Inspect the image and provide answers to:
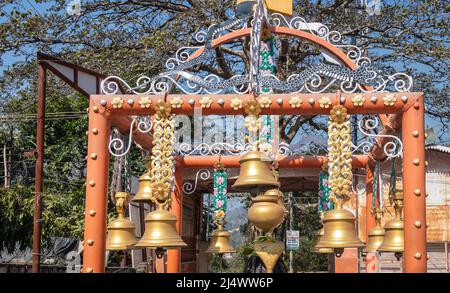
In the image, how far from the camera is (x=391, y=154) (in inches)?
224

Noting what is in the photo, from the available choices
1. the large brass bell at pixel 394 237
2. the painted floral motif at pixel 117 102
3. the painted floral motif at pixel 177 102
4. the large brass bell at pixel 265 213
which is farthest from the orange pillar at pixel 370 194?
the painted floral motif at pixel 117 102

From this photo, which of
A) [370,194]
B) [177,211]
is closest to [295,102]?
[370,194]

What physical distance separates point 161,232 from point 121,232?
0.86 meters

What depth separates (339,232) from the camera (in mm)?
4949

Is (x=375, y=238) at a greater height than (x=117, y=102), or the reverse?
(x=117, y=102)

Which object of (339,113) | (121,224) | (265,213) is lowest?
(121,224)

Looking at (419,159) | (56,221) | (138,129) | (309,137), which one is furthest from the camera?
(56,221)

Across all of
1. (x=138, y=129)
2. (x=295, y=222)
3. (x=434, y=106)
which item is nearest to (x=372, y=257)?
(x=434, y=106)

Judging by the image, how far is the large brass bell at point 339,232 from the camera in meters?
4.89

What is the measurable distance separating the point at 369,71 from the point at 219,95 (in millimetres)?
1489

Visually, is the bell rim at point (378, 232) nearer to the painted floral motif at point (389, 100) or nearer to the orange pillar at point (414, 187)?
the orange pillar at point (414, 187)

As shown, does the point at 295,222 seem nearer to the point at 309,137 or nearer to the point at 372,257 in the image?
the point at 372,257

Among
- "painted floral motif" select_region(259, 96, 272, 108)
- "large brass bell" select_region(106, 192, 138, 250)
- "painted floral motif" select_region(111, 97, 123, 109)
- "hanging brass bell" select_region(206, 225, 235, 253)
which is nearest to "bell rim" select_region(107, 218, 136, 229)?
"large brass bell" select_region(106, 192, 138, 250)

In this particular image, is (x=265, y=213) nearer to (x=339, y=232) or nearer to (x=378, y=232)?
(x=339, y=232)
